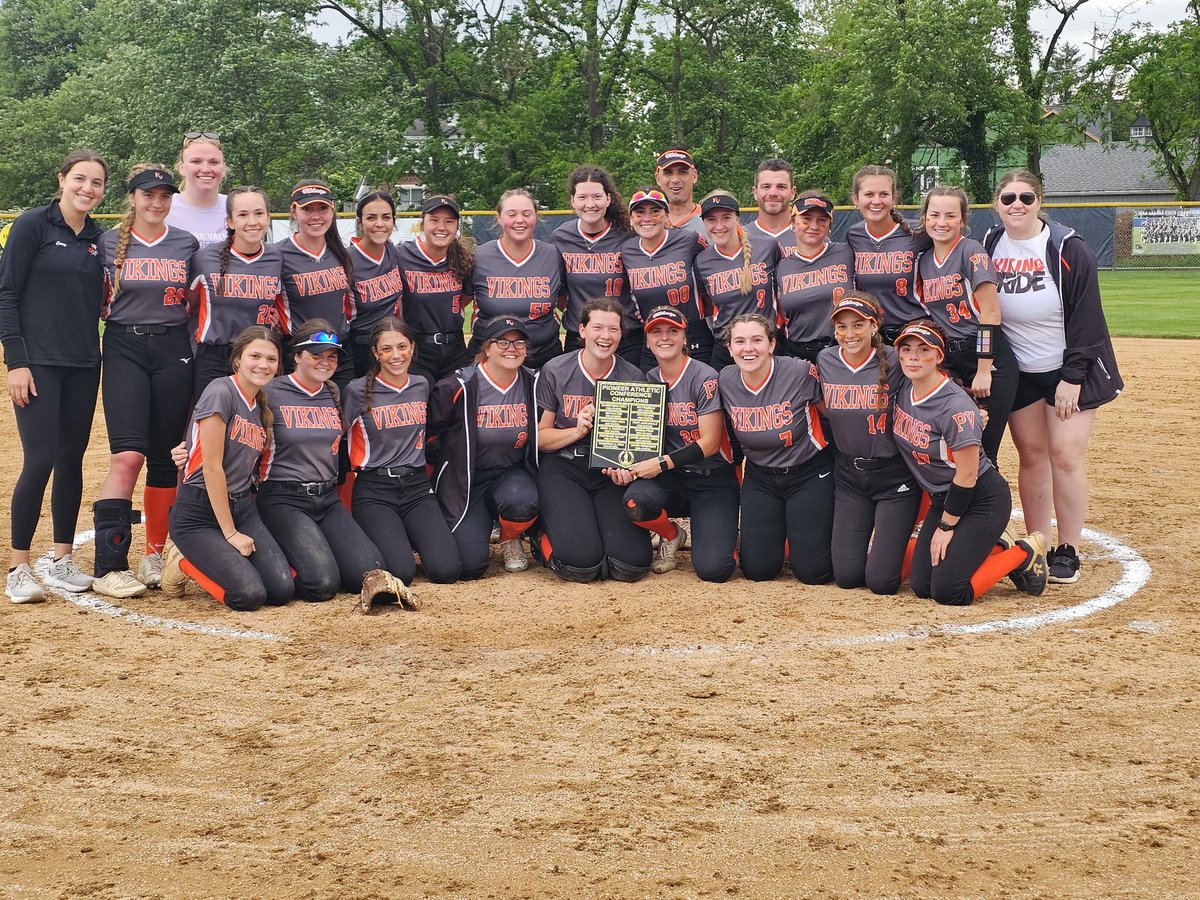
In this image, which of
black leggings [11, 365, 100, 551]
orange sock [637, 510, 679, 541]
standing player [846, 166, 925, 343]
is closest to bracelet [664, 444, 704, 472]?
orange sock [637, 510, 679, 541]

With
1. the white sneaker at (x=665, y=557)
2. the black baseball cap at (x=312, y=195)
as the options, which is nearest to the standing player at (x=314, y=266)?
the black baseball cap at (x=312, y=195)

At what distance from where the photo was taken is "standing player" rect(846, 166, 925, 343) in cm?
585

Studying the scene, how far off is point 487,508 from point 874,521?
2.02 meters

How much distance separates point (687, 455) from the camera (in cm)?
597

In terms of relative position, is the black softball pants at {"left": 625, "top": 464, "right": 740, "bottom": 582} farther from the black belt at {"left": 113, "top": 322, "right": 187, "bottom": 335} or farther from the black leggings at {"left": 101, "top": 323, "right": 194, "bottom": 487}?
the black belt at {"left": 113, "top": 322, "right": 187, "bottom": 335}

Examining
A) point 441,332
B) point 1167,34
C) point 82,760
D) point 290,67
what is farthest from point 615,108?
point 82,760

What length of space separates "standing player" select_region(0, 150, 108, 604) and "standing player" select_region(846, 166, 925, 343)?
11.9 ft

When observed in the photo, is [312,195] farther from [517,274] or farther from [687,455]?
[687,455]

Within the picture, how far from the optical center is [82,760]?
378 cm

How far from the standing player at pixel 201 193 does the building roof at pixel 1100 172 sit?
2087 inches

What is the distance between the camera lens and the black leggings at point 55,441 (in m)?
5.49

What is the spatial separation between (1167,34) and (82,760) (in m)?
44.3

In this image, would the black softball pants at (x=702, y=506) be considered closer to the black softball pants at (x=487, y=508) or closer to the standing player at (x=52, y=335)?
the black softball pants at (x=487, y=508)

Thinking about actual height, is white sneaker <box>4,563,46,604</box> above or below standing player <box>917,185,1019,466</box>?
below
